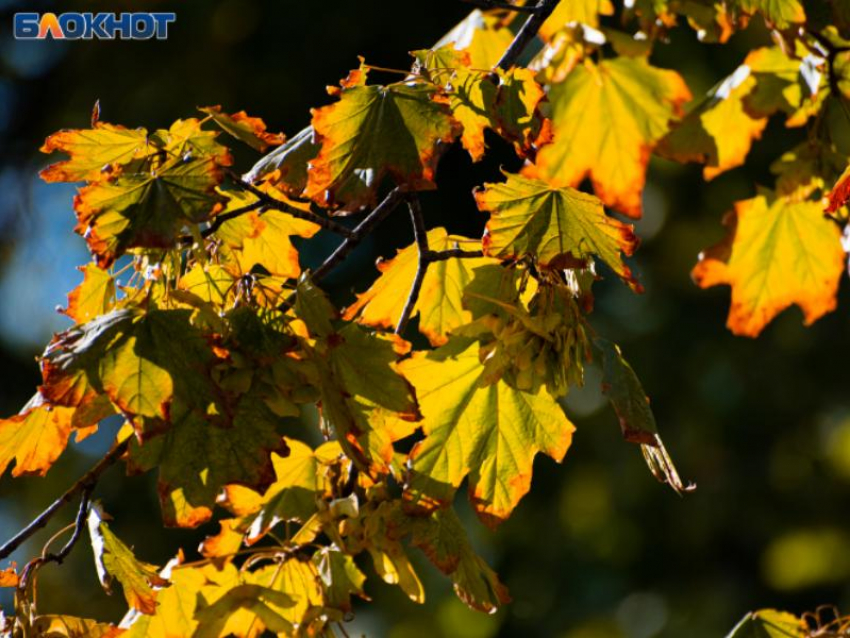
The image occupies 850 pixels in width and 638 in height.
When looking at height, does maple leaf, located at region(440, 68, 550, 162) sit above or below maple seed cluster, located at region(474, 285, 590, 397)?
above

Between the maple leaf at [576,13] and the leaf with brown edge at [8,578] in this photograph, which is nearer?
the leaf with brown edge at [8,578]

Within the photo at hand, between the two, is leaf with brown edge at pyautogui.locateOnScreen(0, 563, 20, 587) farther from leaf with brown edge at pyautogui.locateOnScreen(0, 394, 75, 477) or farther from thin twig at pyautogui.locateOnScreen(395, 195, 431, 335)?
thin twig at pyautogui.locateOnScreen(395, 195, 431, 335)

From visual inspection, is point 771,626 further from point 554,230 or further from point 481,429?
point 554,230

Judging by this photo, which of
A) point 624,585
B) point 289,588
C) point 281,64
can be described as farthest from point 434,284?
point 624,585

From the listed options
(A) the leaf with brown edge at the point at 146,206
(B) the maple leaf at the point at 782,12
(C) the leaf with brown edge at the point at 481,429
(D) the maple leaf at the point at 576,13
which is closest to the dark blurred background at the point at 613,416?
(D) the maple leaf at the point at 576,13

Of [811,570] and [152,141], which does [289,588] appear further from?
[811,570]

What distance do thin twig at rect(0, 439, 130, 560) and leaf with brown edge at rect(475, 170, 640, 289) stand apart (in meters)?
0.39

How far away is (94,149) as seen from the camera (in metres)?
1.24

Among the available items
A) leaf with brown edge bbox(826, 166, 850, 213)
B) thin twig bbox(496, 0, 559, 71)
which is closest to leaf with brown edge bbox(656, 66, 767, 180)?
thin twig bbox(496, 0, 559, 71)

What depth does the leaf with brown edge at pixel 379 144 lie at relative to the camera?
1.19 metres

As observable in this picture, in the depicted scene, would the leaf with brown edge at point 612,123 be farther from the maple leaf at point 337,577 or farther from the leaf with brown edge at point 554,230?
the maple leaf at point 337,577

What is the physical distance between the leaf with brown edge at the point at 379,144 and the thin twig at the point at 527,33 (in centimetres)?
22

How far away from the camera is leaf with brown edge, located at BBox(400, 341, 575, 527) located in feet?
4.36

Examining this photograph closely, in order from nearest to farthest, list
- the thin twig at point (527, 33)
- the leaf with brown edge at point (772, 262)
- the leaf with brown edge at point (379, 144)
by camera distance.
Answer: the leaf with brown edge at point (379, 144) < the thin twig at point (527, 33) < the leaf with brown edge at point (772, 262)
